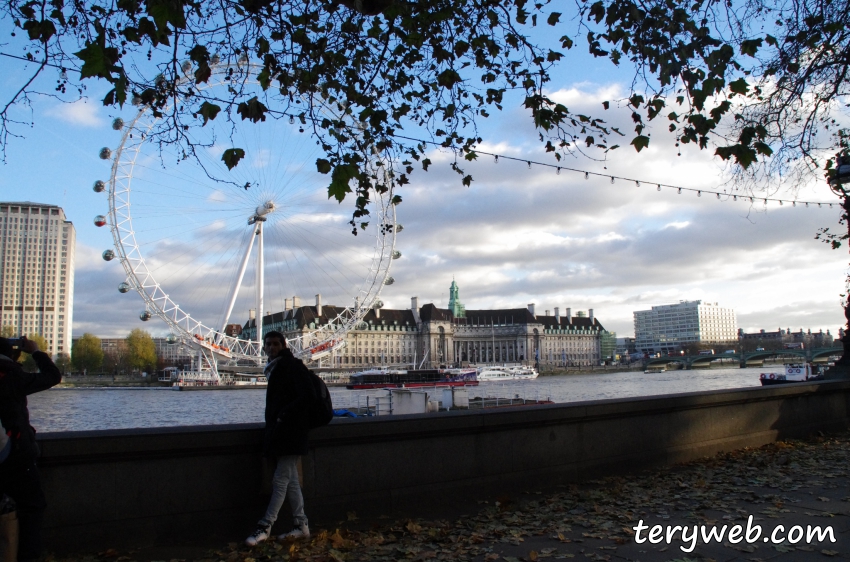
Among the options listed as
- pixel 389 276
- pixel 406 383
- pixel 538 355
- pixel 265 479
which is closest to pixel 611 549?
pixel 265 479

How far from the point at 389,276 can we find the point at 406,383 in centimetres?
2243

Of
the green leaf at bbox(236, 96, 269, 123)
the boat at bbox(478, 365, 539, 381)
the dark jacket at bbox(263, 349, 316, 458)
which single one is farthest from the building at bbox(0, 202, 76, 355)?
the dark jacket at bbox(263, 349, 316, 458)

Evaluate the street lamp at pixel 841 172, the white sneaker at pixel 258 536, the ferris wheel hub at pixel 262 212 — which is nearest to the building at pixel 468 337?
the ferris wheel hub at pixel 262 212

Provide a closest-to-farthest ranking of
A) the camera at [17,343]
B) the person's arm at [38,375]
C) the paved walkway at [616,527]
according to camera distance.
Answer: the person's arm at [38,375]
the camera at [17,343]
the paved walkway at [616,527]

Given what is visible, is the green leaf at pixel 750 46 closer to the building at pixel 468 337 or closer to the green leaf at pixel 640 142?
the green leaf at pixel 640 142

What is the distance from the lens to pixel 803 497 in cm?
586

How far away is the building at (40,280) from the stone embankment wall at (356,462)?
72191 millimetres

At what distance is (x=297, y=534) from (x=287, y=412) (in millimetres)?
854

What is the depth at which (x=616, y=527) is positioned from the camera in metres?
5.00

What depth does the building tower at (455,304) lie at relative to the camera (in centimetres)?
17700

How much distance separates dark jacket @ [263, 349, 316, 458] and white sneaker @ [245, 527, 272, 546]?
0.50m

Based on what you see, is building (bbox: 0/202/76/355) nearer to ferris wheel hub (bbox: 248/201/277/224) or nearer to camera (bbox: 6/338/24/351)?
ferris wheel hub (bbox: 248/201/277/224)

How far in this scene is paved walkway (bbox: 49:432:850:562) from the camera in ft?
14.5

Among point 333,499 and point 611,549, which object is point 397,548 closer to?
point 333,499
